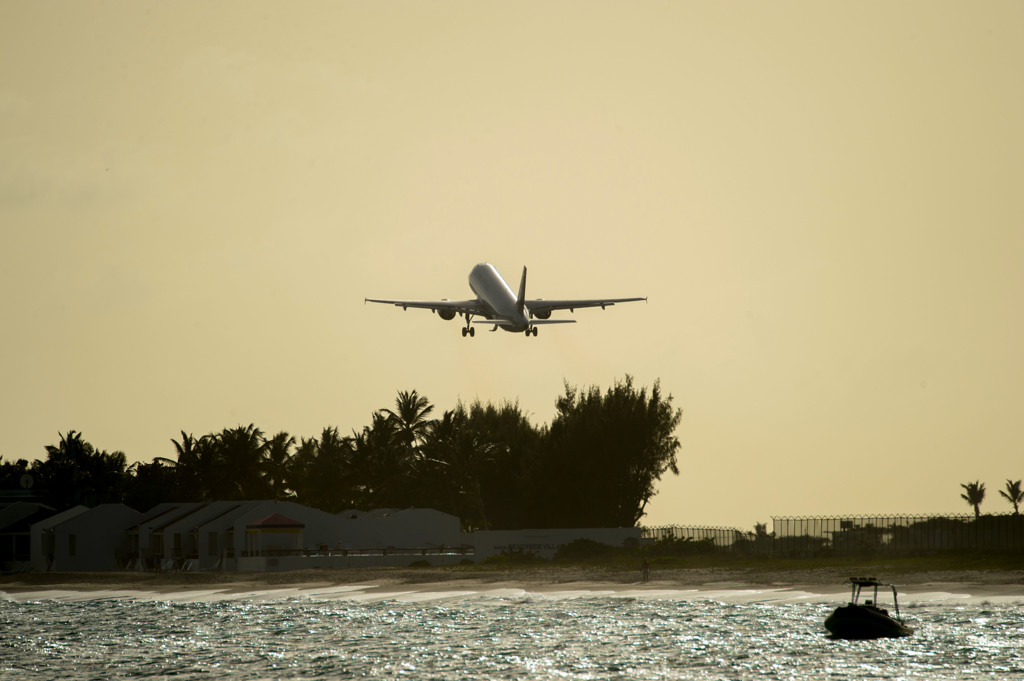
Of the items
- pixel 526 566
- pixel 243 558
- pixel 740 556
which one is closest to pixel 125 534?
pixel 243 558

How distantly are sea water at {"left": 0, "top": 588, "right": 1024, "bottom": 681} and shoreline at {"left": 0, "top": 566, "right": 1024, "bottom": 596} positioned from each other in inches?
93.2

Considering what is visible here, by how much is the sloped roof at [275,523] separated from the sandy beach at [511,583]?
11.3 ft

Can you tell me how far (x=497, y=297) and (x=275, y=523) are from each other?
22.8 metres

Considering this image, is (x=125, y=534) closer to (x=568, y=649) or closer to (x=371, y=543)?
(x=371, y=543)

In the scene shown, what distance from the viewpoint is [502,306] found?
81250 mm

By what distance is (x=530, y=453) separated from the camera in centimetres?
10381

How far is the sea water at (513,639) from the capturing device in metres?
44.6

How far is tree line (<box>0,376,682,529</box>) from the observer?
101312mm

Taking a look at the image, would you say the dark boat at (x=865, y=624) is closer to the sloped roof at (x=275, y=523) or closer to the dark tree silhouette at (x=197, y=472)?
the sloped roof at (x=275, y=523)

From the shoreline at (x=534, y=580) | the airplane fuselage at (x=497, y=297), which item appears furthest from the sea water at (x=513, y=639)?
the airplane fuselage at (x=497, y=297)

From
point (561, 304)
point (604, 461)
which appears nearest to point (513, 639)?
point (561, 304)

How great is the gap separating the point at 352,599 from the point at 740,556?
915 inches

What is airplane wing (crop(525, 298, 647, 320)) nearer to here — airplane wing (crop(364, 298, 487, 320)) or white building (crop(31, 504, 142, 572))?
airplane wing (crop(364, 298, 487, 320))

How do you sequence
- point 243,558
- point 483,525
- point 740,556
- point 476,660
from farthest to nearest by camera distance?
1. point 483,525
2. point 243,558
3. point 740,556
4. point 476,660
